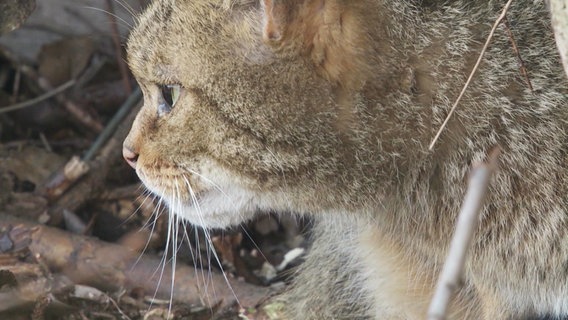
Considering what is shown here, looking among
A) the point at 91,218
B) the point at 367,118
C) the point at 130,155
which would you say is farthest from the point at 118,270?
the point at 367,118

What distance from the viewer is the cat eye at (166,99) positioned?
2.42m

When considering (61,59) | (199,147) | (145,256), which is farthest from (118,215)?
(199,147)

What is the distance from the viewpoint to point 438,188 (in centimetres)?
239

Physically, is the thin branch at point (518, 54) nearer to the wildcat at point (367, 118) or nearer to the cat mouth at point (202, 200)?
the wildcat at point (367, 118)

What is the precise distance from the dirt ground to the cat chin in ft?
0.46

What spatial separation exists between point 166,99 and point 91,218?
3.74 ft

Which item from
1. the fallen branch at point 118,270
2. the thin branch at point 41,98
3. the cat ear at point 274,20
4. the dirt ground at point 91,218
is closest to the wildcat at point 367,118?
the cat ear at point 274,20

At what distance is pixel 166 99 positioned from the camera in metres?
2.45

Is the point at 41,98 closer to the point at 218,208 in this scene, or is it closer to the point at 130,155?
the point at 130,155

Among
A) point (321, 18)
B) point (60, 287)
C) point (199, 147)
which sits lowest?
point (60, 287)

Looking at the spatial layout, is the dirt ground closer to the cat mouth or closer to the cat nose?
the cat mouth

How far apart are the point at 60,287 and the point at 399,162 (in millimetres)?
1188

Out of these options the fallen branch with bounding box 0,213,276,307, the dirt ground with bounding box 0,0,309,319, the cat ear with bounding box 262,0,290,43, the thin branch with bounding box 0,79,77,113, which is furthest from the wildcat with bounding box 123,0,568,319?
the thin branch with bounding box 0,79,77,113

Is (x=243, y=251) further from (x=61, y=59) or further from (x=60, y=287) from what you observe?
(x=61, y=59)
